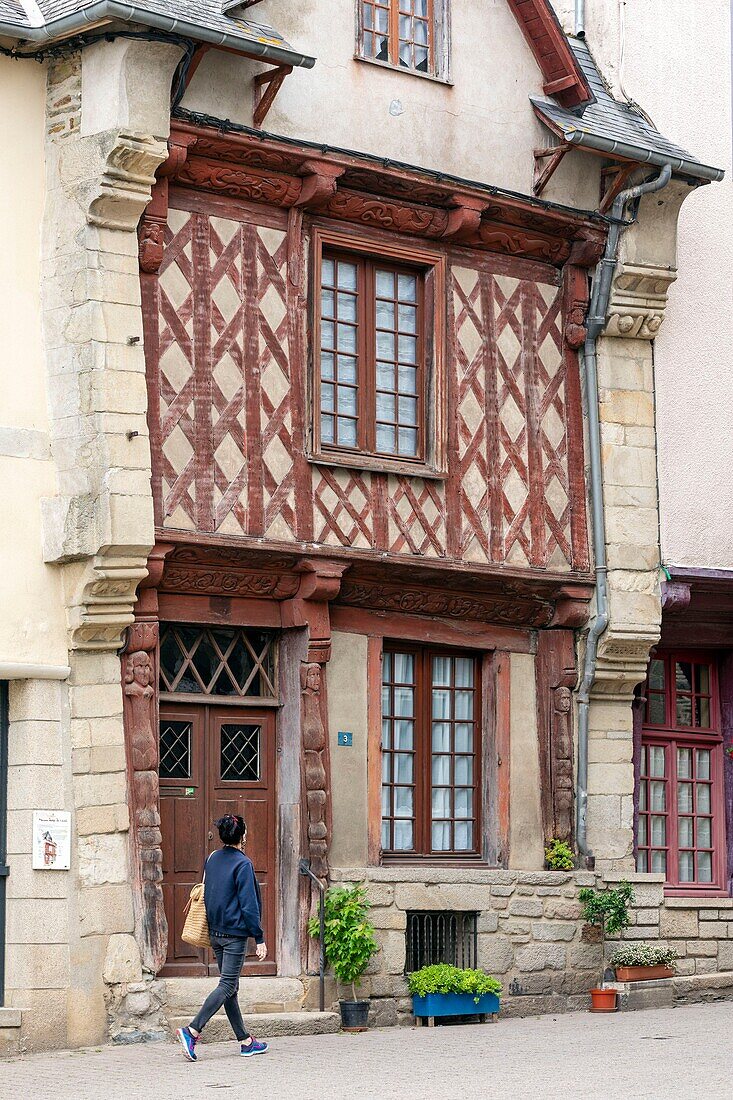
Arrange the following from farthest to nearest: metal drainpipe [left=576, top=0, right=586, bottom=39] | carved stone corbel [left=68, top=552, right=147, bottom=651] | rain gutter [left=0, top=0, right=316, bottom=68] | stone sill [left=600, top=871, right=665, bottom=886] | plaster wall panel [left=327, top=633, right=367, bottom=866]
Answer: metal drainpipe [left=576, top=0, right=586, bottom=39], stone sill [left=600, top=871, right=665, bottom=886], plaster wall panel [left=327, top=633, right=367, bottom=866], carved stone corbel [left=68, top=552, right=147, bottom=651], rain gutter [left=0, top=0, right=316, bottom=68]

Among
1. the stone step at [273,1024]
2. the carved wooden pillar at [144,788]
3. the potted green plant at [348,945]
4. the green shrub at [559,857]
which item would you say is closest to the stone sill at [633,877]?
the green shrub at [559,857]

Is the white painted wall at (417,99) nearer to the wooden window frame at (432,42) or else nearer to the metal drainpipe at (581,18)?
the wooden window frame at (432,42)

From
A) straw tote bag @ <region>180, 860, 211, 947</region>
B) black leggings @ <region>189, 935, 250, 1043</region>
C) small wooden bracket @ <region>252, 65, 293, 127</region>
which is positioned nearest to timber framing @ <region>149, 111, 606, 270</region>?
small wooden bracket @ <region>252, 65, 293, 127</region>

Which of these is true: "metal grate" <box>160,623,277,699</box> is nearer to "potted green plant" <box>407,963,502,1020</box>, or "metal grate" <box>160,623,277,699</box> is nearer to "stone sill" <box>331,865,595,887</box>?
"stone sill" <box>331,865,595,887</box>

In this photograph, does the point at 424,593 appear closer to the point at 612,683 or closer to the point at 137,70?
the point at 612,683

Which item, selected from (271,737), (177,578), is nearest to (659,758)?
(271,737)

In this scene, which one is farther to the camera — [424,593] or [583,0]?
[583,0]

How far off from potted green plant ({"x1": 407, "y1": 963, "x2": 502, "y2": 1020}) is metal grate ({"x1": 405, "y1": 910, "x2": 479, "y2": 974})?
451mm

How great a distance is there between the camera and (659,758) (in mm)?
17016

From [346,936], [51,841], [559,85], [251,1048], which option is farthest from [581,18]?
[251,1048]

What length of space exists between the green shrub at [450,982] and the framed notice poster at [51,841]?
8.92 feet

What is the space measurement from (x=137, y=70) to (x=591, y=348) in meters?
4.46

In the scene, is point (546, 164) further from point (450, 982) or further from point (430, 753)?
point (450, 982)

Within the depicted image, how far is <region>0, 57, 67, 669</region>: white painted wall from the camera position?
13211 millimetres
